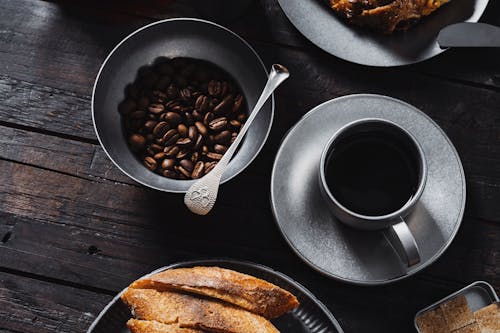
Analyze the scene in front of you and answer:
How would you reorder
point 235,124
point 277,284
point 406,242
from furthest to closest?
point 235,124 → point 277,284 → point 406,242

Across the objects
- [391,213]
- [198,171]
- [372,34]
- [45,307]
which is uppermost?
[372,34]

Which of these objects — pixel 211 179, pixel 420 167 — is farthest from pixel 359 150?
pixel 211 179

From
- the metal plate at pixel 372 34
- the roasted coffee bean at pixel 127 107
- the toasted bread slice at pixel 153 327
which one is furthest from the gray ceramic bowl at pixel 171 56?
the toasted bread slice at pixel 153 327

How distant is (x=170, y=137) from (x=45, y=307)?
42 centimetres

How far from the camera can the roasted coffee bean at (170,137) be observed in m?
1.32

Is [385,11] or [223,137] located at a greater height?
[385,11]

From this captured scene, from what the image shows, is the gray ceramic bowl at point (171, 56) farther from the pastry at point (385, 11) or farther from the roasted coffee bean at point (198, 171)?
the pastry at point (385, 11)

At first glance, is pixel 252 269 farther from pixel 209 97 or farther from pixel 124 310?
pixel 209 97

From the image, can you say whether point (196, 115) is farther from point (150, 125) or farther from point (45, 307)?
point (45, 307)

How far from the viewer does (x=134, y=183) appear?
1.38 metres

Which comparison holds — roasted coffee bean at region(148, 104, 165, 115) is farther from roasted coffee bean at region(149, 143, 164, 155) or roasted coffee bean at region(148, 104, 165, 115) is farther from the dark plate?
the dark plate

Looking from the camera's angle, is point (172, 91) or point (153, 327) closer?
point (153, 327)

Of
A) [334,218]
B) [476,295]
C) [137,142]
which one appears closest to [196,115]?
[137,142]

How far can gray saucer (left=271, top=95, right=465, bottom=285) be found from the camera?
1237 mm
